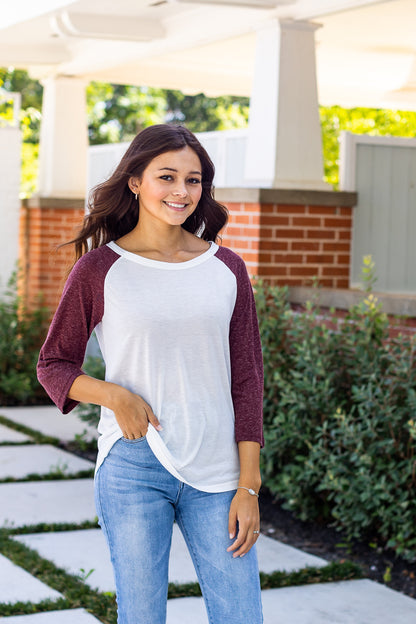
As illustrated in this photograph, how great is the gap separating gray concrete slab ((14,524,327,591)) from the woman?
6.77 feet

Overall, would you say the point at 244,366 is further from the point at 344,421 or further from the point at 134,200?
the point at 344,421

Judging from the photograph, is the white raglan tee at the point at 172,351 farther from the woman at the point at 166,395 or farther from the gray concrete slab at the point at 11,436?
the gray concrete slab at the point at 11,436

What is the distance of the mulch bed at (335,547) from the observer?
4.57m

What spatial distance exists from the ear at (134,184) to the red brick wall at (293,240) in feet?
14.1

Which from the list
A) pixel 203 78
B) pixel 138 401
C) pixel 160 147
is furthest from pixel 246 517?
pixel 203 78

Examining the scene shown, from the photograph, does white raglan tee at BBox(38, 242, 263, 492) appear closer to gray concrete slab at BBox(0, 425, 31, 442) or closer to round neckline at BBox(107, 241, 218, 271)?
round neckline at BBox(107, 241, 218, 271)

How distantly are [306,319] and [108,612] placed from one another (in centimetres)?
227

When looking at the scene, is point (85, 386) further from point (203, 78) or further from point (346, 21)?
point (203, 78)

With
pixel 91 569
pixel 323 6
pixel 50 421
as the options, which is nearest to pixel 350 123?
pixel 50 421

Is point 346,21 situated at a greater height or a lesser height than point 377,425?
greater

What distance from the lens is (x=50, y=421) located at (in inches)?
341

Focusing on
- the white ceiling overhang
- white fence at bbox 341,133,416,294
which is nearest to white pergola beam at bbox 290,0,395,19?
the white ceiling overhang

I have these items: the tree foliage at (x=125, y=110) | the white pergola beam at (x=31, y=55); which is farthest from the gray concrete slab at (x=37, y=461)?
the tree foliage at (x=125, y=110)

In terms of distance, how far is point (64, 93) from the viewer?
11.0 metres
